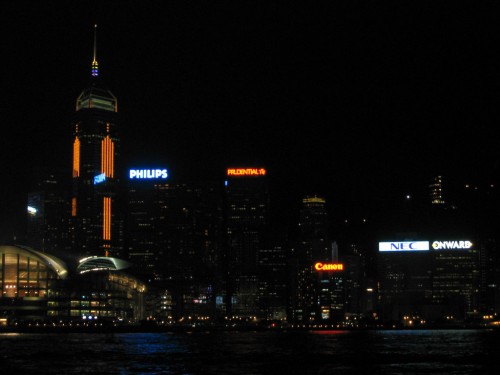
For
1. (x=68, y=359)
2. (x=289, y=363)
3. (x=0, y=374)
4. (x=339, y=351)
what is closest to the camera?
(x=0, y=374)

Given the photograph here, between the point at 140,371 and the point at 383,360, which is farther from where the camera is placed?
the point at 383,360

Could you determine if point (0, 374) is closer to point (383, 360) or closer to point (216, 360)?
point (216, 360)

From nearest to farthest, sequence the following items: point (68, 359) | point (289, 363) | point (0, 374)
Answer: point (0, 374)
point (289, 363)
point (68, 359)

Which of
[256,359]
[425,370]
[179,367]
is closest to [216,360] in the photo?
[256,359]

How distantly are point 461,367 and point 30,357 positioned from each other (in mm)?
56087

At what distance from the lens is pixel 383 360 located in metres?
110

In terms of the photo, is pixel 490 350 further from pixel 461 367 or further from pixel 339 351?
pixel 461 367

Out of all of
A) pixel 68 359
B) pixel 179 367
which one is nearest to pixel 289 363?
pixel 179 367

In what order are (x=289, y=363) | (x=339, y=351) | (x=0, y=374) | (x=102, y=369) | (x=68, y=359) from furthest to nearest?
(x=339, y=351)
(x=68, y=359)
(x=289, y=363)
(x=102, y=369)
(x=0, y=374)

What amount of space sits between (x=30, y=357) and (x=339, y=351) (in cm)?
4693

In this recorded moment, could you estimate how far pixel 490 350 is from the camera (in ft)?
434

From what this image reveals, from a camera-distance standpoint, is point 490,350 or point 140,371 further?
point 490,350

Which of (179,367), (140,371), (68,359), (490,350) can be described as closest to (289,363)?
(179,367)

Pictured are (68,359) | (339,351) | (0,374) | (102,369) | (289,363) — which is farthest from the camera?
(339,351)
